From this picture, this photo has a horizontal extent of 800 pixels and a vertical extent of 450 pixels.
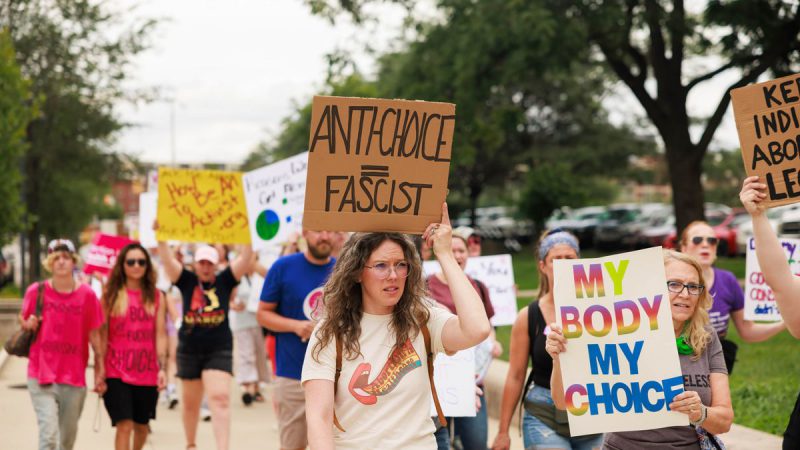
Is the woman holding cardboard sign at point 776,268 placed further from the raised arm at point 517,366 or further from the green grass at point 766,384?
the green grass at point 766,384

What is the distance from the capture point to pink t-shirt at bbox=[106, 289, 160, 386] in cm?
758

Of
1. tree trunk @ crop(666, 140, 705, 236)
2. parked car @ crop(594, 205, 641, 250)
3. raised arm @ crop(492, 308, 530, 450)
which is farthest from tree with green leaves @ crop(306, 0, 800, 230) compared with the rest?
parked car @ crop(594, 205, 641, 250)

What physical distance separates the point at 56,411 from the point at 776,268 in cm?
513

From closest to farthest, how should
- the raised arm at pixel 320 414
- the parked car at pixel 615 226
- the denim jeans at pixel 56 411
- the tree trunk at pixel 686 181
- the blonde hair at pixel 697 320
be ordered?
the raised arm at pixel 320 414, the blonde hair at pixel 697 320, the denim jeans at pixel 56 411, the tree trunk at pixel 686 181, the parked car at pixel 615 226

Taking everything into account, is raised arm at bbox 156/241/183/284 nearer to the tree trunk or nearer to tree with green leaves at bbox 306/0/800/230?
tree with green leaves at bbox 306/0/800/230

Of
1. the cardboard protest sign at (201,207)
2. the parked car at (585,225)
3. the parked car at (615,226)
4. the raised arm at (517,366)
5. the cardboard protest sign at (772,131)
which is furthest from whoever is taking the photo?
the parked car at (585,225)

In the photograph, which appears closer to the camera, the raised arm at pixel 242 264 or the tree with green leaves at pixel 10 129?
the raised arm at pixel 242 264

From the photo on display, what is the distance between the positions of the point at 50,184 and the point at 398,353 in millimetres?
27941

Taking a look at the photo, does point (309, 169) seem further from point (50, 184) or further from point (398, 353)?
point (50, 184)

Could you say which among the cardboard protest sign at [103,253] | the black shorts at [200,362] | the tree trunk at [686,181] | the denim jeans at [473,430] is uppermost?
the tree trunk at [686,181]

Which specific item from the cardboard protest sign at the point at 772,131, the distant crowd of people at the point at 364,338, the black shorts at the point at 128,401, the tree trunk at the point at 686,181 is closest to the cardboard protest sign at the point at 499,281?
the distant crowd of people at the point at 364,338

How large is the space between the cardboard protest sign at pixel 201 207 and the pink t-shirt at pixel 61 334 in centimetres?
129

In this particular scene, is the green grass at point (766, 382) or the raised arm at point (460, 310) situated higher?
the raised arm at point (460, 310)

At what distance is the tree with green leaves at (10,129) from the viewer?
16188 millimetres
